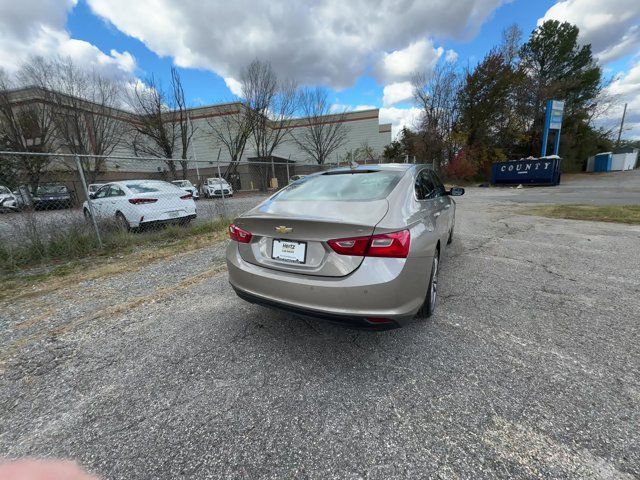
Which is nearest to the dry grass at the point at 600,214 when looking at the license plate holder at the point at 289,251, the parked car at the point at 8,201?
the license plate holder at the point at 289,251

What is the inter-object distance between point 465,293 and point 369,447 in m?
2.35

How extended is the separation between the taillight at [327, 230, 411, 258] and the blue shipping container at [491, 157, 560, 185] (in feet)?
82.2

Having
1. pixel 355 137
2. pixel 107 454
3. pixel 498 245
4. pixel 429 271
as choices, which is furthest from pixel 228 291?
pixel 355 137

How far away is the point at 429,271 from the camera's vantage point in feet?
7.82

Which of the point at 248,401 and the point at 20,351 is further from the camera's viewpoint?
the point at 20,351

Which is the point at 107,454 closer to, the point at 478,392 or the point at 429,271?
the point at 478,392

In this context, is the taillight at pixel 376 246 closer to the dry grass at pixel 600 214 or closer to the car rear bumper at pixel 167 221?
the car rear bumper at pixel 167 221

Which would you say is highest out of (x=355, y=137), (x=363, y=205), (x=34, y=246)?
(x=355, y=137)

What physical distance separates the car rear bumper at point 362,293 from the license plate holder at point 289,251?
0.11m

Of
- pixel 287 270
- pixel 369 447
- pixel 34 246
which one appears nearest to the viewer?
pixel 369 447

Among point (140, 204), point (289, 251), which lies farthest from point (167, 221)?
point (289, 251)

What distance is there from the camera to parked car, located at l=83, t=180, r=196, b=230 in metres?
6.67

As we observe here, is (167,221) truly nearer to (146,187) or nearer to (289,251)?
(146,187)

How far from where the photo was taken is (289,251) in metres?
2.18
